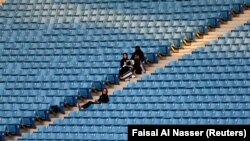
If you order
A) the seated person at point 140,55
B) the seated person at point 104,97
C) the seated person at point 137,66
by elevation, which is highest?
the seated person at point 140,55

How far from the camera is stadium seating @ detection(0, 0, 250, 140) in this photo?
19.8 m

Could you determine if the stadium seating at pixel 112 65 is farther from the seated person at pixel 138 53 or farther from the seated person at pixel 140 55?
the seated person at pixel 138 53

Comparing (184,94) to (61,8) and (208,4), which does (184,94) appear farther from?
(61,8)

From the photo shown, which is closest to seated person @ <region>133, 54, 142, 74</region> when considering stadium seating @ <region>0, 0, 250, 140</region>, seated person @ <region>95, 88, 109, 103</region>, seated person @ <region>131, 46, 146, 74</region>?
seated person @ <region>131, 46, 146, 74</region>

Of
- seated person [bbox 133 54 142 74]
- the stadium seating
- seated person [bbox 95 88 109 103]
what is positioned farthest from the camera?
seated person [bbox 133 54 142 74]

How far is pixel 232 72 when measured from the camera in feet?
66.3

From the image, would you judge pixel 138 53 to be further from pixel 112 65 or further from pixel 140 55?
pixel 112 65

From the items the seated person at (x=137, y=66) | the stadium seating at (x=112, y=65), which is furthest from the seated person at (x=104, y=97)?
the seated person at (x=137, y=66)

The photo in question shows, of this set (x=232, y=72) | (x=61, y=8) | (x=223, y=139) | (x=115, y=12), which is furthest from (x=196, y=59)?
(x=223, y=139)

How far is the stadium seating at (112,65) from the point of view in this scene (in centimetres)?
1975

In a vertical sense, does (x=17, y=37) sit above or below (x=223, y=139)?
above

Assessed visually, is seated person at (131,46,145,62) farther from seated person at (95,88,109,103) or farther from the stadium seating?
seated person at (95,88,109,103)

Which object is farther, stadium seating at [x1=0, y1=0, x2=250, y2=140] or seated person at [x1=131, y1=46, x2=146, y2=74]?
seated person at [x1=131, y1=46, x2=146, y2=74]

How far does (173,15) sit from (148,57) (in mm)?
1484
